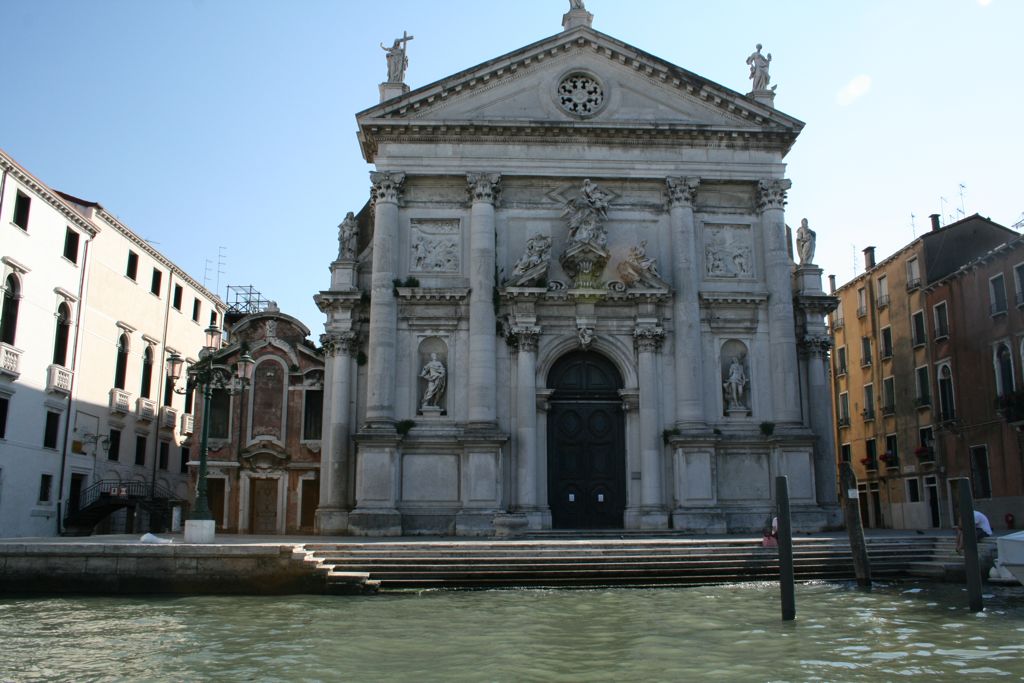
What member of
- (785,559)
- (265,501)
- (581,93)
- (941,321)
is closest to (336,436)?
(265,501)

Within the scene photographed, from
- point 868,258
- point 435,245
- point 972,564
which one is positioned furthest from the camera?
point 868,258

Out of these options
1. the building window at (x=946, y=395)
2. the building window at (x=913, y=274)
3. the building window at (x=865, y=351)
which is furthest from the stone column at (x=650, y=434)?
the building window at (x=865, y=351)

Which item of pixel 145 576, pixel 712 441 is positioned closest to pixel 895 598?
pixel 712 441

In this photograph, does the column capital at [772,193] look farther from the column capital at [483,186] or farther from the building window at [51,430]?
the building window at [51,430]

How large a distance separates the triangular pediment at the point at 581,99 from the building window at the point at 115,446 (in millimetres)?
15968

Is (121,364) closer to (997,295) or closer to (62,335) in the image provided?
(62,335)

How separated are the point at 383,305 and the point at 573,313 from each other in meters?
5.31

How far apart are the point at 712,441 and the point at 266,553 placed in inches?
512

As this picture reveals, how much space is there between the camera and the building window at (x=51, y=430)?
3112 cm

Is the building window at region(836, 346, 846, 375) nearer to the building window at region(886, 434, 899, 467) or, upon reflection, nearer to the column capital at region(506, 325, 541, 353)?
the building window at region(886, 434, 899, 467)

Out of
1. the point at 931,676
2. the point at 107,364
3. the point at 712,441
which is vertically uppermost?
the point at 107,364

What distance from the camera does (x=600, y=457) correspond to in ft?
87.9

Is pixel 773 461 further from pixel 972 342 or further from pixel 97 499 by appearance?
pixel 97 499

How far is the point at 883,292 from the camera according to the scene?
40.7 metres
